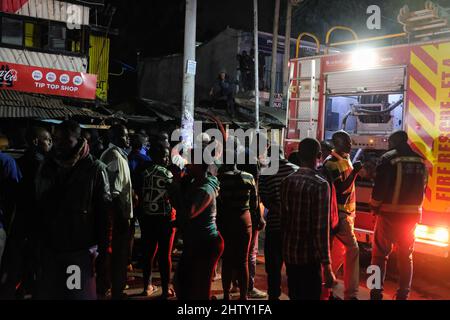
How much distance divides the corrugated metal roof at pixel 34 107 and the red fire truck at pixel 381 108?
7.62m

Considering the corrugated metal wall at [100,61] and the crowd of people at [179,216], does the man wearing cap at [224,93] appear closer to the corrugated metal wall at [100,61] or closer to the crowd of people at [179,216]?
the corrugated metal wall at [100,61]

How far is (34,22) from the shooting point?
14.5 m

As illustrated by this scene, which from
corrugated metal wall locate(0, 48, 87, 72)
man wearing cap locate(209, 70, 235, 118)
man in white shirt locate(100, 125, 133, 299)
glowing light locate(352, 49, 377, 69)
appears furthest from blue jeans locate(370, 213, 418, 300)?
man wearing cap locate(209, 70, 235, 118)

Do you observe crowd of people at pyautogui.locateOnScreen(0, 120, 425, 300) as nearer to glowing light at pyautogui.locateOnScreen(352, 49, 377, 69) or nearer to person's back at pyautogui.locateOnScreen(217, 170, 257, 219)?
person's back at pyautogui.locateOnScreen(217, 170, 257, 219)

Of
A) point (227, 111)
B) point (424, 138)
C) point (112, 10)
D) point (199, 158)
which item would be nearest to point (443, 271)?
point (424, 138)

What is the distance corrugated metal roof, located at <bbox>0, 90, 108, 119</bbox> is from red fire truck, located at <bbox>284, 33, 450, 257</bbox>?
7622mm

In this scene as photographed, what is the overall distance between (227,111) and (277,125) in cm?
218

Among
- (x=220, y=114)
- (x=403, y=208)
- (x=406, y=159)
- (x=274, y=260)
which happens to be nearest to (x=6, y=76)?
(x=220, y=114)

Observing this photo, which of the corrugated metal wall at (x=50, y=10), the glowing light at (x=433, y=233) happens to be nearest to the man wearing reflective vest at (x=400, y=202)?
the glowing light at (x=433, y=233)

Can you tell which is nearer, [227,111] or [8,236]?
[8,236]

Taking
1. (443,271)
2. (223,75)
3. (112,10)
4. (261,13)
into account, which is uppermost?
(261,13)
